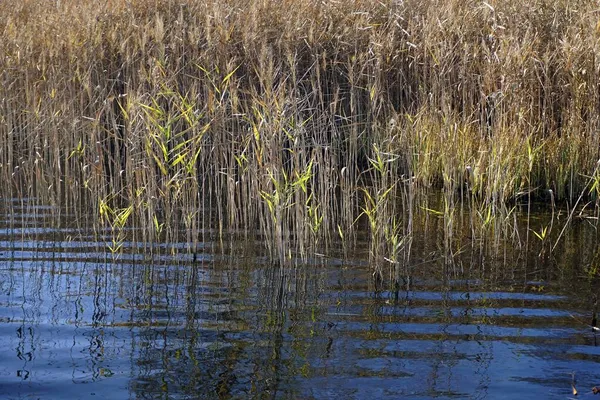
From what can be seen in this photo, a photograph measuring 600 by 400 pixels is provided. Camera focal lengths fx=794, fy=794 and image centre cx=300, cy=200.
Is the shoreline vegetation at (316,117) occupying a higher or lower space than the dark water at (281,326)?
higher

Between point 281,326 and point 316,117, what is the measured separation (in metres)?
3.78

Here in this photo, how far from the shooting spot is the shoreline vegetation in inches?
201

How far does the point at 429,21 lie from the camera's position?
7523mm

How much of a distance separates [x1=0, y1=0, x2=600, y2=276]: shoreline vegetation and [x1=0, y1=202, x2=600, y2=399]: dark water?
0.26m

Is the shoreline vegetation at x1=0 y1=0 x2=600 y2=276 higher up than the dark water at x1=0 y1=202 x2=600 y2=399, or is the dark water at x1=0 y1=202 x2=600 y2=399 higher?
the shoreline vegetation at x1=0 y1=0 x2=600 y2=276

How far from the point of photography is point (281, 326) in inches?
147

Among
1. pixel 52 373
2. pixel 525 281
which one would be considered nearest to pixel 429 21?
pixel 525 281

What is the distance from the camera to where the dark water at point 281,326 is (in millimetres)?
3150

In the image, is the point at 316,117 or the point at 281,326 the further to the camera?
the point at 316,117

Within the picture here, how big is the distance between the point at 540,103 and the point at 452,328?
13.0 ft

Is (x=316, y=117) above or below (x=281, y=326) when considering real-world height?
above

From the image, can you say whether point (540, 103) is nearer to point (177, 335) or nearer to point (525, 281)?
point (525, 281)

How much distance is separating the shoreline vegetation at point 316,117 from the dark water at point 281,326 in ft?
0.85

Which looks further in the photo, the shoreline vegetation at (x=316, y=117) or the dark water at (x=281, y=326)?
the shoreline vegetation at (x=316, y=117)
